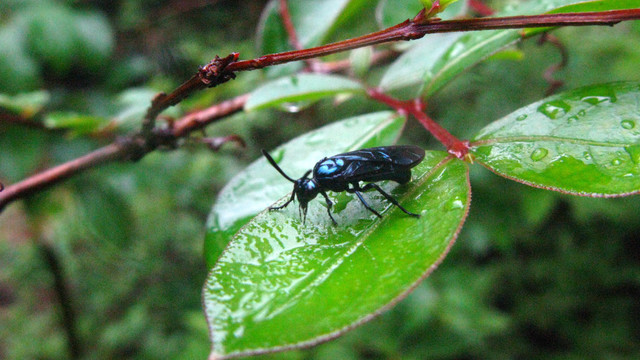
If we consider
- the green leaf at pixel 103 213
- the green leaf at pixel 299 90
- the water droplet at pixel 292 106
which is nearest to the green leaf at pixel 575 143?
the green leaf at pixel 299 90

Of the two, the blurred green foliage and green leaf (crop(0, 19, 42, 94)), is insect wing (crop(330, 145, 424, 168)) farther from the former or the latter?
green leaf (crop(0, 19, 42, 94))

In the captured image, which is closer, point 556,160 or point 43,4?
point 556,160

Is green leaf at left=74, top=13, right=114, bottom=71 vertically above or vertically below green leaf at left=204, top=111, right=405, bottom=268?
above

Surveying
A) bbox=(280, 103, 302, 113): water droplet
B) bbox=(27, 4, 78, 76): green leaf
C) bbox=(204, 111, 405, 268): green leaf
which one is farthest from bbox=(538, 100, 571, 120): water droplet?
bbox=(27, 4, 78, 76): green leaf

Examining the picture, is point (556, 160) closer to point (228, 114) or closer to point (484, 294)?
point (228, 114)

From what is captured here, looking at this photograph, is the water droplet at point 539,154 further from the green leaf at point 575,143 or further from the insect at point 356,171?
the insect at point 356,171

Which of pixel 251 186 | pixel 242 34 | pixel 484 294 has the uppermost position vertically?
pixel 242 34

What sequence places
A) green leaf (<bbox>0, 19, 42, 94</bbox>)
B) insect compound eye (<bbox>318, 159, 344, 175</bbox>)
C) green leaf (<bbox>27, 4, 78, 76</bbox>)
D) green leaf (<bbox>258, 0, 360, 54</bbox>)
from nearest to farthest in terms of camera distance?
insect compound eye (<bbox>318, 159, 344, 175</bbox>) → green leaf (<bbox>258, 0, 360, 54</bbox>) → green leaf (<bbox>0, 19, 42, 94</bbox>) → green leaf (<bbox>27, 4, 78, 76</bbox>)

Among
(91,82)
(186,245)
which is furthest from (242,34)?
(186,245)
